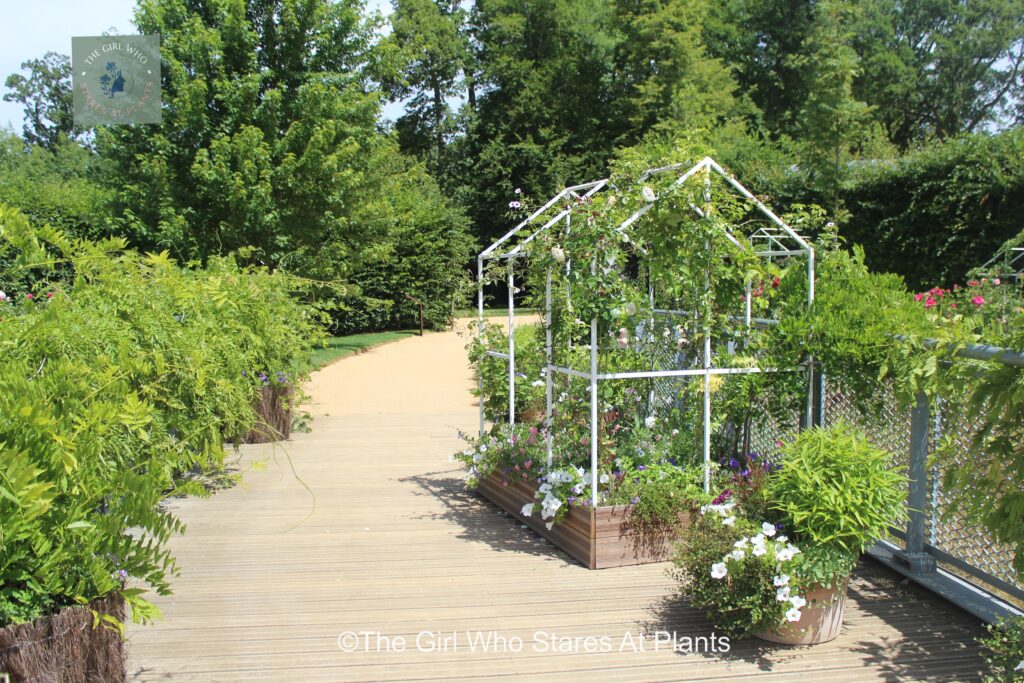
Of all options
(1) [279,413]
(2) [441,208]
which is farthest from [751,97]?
(1) [279,413]

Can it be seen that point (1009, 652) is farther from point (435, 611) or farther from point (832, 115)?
point (832, 115)

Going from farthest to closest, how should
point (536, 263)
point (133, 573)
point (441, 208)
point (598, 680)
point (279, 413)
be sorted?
point (441, 208) < point (279, 413) < point (536, 263) < point (598, 680) < point (133, 573)

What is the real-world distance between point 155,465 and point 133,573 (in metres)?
0.84

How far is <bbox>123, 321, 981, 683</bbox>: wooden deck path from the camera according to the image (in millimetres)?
3168

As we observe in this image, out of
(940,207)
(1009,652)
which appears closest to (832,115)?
(940,207)

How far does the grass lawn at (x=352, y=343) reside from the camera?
568 inches

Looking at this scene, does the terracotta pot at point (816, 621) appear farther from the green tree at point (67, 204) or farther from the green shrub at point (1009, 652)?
the green tree at point (67, 204)

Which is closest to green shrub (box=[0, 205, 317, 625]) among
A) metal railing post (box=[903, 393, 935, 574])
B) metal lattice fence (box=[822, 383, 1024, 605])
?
metal lattice fence (box=[822, 383, 1024, 605])

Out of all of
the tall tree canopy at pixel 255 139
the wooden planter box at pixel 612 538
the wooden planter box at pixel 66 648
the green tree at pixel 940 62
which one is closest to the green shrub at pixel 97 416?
the wooden planter box at pixel 66 648

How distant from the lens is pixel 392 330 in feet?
65.8

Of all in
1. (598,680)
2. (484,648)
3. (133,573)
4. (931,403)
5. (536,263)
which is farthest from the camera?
(536,263)

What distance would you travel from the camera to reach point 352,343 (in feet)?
55.6

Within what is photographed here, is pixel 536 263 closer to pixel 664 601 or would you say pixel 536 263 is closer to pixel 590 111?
Answer: pixel 664 601

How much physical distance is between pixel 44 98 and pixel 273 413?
49502mm
